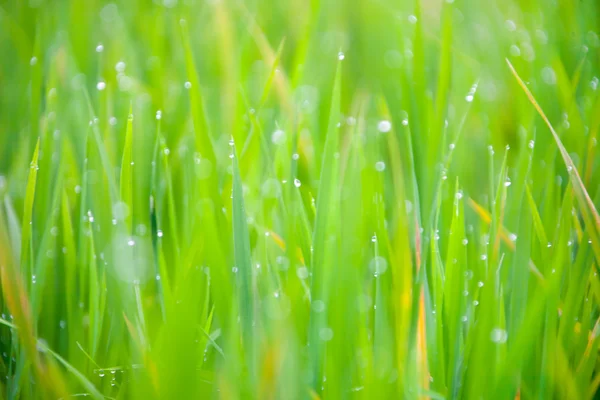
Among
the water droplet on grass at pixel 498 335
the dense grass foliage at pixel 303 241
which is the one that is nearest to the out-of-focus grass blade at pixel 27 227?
the dense grass foliage at pixel 303 241

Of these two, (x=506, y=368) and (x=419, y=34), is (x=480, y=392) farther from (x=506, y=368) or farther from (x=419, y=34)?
(x=419, y=34)

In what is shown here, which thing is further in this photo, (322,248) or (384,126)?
(384,126)

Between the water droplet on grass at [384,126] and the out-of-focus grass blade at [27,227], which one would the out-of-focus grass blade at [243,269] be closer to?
the out-of-focus grass blade at [27,227]

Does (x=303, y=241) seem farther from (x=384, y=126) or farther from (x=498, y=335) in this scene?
(x=384, y=126)

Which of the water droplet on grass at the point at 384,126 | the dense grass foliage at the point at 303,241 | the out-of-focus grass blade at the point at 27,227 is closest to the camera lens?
the dense grass foliage at the point at 303,241

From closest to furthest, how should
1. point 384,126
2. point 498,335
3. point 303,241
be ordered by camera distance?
point 498,335
point 303,241
point 384,126

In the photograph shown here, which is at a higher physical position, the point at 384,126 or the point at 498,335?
the point at 384,126

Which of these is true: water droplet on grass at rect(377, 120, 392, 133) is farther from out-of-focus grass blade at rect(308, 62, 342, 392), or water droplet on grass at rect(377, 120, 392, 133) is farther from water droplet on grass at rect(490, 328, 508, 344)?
water droplet on grass at rect(490, 328, 508, 344)

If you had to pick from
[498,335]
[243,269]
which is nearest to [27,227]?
[243,269]

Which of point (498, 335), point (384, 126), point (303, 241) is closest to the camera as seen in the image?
point (498, 335)
